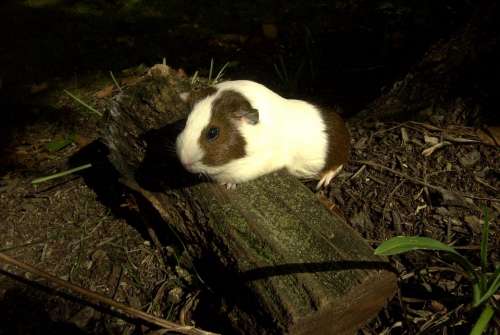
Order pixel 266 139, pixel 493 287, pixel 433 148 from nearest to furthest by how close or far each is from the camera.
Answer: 1. pixel 493 287
2. pixel 266 139
3. pixel 433 148

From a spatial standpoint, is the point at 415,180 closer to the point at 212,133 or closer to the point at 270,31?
the point at 212,133

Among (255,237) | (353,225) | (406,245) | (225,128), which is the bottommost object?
(353,225)

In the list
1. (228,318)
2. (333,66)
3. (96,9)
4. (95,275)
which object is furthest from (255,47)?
(228,318)

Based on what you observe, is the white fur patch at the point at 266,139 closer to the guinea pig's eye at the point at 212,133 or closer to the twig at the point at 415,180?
the guinea pig's eye at the point at 212,133

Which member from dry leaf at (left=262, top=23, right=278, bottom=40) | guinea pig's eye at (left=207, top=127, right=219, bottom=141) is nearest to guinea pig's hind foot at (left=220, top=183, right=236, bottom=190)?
guinea pig's eye at (left=207, top=127, right=219, bottom=141)

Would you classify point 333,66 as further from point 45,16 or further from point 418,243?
point 45,16

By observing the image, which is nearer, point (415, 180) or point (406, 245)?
point (406, 245)

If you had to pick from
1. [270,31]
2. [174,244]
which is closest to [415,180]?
[174,244]

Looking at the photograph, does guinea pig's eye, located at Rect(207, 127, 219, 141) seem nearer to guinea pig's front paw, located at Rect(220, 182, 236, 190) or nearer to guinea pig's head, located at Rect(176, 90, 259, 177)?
guinea pig's head, located at Rect(176, 90, 259, 177)

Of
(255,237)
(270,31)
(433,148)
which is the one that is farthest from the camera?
(270,31)
